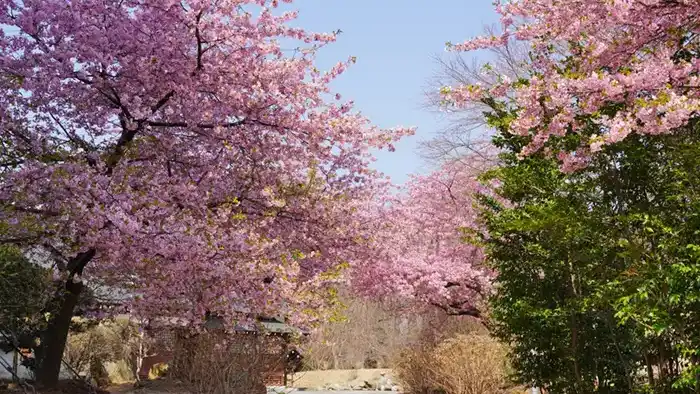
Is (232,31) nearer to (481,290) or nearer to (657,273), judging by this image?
(657,273)

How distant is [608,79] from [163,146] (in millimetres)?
7423

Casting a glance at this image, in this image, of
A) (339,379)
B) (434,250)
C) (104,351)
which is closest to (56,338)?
(104,351)

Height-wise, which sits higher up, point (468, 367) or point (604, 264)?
point (604, 264)

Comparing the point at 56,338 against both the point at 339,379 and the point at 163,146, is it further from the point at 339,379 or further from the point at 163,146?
the point at 339,379

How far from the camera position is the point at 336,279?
13375 mm

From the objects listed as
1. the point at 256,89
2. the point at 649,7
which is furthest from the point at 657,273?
the point at 256,89

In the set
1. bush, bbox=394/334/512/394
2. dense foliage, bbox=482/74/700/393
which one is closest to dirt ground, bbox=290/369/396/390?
bush, bbox=394/334/512/394

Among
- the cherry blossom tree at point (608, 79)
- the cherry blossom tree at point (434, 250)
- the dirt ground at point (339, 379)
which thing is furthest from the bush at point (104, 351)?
the cherry blossom tree at point (608, 79)

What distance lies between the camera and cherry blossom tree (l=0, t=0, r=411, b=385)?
8719 millimetres

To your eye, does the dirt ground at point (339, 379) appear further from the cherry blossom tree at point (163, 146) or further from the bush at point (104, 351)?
the cherry blossom tree at point (163, 146)

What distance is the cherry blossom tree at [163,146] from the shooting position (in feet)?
28.6

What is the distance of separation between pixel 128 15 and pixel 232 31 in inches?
61.5

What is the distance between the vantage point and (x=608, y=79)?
22.1 ft

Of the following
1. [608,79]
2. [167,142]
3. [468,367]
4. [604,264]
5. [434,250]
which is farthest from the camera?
[434,250]
